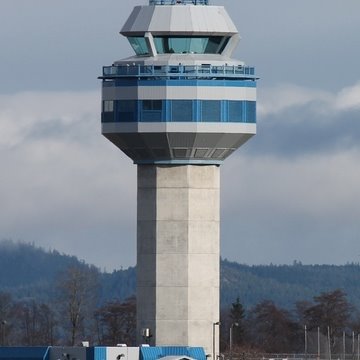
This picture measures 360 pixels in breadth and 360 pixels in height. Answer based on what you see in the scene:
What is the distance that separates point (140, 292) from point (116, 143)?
8.85 meters

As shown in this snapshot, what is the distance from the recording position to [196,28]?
136 meters

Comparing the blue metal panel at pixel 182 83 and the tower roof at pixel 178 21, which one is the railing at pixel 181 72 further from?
the tower roof at pixel 178 21

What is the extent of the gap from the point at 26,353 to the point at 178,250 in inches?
418

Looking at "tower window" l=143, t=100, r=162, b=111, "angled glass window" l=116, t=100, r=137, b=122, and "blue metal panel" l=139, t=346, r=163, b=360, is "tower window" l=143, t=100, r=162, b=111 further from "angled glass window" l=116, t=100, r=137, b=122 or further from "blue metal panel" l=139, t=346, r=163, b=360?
"blue metal panel" l=139, t=346, r=163, b=360

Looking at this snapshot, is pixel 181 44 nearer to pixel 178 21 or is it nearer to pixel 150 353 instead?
pixel 178 21

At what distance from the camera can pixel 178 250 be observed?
13575 cm

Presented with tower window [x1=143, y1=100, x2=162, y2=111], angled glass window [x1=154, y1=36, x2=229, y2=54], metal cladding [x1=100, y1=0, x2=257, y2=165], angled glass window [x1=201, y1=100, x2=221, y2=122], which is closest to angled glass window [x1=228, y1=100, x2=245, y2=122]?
metal cladding [x1=100, y1=0, x2=257, y2=165]

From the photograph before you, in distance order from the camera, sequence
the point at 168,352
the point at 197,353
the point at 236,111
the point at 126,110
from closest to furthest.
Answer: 1. the point at 168,352
2. the point at 197,353
3. the point at 236,111
4. the point at 126,110

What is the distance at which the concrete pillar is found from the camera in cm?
13550

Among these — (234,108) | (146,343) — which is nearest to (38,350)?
(146,343)

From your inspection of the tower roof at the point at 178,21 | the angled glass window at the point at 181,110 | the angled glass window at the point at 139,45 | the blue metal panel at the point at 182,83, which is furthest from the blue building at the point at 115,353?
the tower roof at the point at 178,21

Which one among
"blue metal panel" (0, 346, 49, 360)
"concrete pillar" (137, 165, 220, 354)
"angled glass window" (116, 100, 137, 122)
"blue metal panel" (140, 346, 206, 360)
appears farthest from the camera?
"concrete pillar" (137, 165, 220, 354)

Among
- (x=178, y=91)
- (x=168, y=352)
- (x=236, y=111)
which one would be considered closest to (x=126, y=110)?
(x=178, y=91)

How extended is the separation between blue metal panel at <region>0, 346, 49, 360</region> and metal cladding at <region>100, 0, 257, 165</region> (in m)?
12.4
